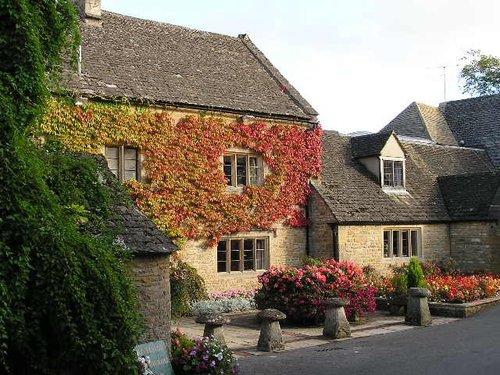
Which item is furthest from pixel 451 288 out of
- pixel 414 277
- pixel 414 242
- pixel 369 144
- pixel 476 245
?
pixel 369 144

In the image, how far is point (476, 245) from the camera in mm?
24031

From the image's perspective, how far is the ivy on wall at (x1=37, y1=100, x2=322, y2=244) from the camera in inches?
680

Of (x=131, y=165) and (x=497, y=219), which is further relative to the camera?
(x=497, y=219)

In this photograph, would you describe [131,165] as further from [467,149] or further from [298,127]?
[467,149]

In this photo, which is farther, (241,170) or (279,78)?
(279,78)

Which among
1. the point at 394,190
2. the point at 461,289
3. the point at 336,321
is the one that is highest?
the point at 394,190

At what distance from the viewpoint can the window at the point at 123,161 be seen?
58.4 ft

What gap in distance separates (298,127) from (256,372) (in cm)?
1335

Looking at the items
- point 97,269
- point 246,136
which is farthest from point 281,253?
point 97,269

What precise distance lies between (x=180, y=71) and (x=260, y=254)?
7.24m

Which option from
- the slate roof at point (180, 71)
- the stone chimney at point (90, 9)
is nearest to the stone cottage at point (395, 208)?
the slate roof at point (180, 71)

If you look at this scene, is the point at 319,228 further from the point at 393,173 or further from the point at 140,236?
the point at 140,236

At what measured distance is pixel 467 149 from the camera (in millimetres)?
31953

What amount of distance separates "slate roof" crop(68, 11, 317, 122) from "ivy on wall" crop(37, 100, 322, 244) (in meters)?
0.62
